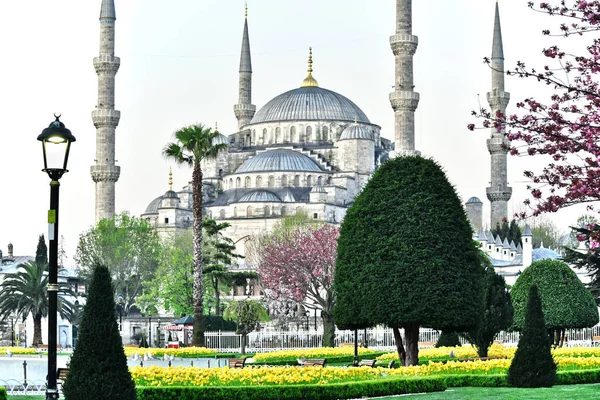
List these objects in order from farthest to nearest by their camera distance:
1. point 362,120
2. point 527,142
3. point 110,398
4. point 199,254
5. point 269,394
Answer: point 362,120, point 199,254, point 269,394, point 110,398, point 527,142

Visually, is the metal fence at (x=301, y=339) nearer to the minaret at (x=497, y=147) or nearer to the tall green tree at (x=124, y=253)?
the tall green tree at (x=124, y=253)

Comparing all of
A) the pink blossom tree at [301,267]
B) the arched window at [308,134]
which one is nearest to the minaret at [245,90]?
the arched window at [308,134]

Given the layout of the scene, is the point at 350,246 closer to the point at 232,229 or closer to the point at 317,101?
the point at 232,229

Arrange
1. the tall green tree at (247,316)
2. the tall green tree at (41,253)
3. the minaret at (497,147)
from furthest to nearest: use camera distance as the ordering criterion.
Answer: the minaret at (497,147) < the tall green tree at (41,253) < the tall green tree at (247,316)

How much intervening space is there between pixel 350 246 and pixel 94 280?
8.97m

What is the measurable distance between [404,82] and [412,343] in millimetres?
47898

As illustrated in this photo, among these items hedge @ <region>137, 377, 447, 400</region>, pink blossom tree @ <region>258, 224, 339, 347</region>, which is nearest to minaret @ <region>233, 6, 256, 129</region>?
pink blossom tree @ <region>258, 224, 339, 347</region>

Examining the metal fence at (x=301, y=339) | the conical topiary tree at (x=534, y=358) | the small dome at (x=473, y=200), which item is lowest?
the metal fence at (x=301, y=339)

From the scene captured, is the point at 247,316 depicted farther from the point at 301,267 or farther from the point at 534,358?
the point at 534,358

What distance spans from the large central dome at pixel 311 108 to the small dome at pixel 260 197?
11.2 meters

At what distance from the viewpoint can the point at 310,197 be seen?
8256 cm

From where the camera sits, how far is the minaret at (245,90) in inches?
3442

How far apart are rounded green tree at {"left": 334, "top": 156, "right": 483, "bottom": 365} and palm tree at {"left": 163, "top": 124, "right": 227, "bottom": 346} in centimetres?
1151

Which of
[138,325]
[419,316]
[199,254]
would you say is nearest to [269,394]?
[419,316]
